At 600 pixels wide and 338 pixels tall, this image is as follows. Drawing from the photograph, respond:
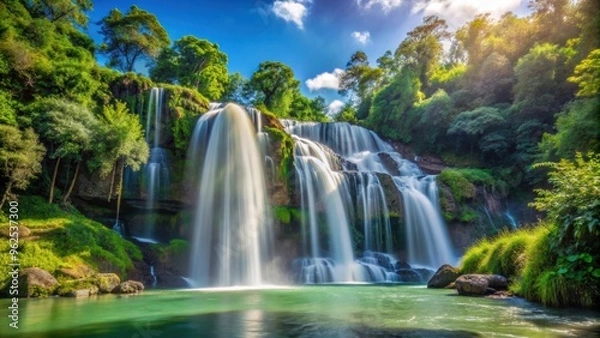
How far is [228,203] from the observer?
19.3 metres

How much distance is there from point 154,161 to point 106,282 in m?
9.84

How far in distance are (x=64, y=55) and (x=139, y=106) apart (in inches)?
214

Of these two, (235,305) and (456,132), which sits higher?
(456,132)

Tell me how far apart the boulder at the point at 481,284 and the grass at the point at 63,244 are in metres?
12.6

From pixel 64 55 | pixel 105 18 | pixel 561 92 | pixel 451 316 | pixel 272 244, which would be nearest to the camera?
pixel 451 316

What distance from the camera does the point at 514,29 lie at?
3778 centimetres

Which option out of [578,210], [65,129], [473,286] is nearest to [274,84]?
[65,129]

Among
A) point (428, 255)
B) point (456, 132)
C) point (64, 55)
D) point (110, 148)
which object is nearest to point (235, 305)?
point (110, 148)

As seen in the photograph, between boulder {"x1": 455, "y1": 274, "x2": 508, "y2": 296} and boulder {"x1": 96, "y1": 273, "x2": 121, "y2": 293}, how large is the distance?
1135 centimetres

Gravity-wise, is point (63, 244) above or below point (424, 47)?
below

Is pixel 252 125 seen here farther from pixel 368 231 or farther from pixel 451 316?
pixel 451 316

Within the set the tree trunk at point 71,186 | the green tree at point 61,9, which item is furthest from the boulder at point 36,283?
the green tree at point 61,9

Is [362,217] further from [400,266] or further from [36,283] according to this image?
[36,283]

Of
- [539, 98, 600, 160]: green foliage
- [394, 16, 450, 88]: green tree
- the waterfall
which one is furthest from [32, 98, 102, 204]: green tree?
[394, 16, 450, 88]: green tree
